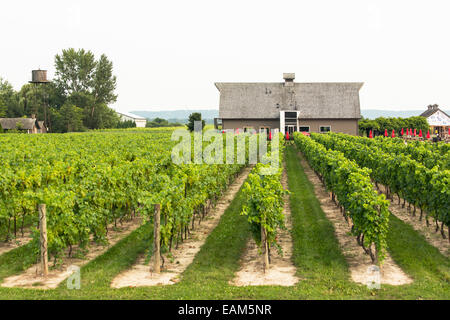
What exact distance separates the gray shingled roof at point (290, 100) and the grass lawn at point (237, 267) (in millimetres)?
44361

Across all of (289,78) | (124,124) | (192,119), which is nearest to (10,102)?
(124,124)

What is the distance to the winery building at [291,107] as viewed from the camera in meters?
56.1

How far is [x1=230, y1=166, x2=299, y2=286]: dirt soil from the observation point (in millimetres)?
8312

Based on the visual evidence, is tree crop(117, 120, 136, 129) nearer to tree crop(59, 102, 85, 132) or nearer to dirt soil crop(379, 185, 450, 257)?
tree crop(59, 102, 85, 132)

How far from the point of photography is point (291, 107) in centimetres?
5716

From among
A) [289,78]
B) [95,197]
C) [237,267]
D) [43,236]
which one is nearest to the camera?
[43,236]

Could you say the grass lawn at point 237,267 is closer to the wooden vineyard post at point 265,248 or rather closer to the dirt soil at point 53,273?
the dirt soil at point 53,273

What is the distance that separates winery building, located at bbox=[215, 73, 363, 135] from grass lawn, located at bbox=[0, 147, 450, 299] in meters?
43.9

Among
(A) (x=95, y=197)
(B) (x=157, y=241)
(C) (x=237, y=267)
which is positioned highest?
(A) (x=95, y=197)

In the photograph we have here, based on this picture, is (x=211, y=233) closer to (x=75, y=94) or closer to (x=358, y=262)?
(x=358, y=262)

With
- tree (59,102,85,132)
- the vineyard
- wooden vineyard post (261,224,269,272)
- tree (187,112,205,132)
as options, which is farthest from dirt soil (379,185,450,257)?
tree (59,102,85,132)

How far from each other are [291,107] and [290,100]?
1.12 metres

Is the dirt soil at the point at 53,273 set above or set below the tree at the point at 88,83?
below

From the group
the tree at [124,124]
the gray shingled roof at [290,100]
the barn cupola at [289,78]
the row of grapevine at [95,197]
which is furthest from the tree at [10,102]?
the row of grapevine at [95,197]
